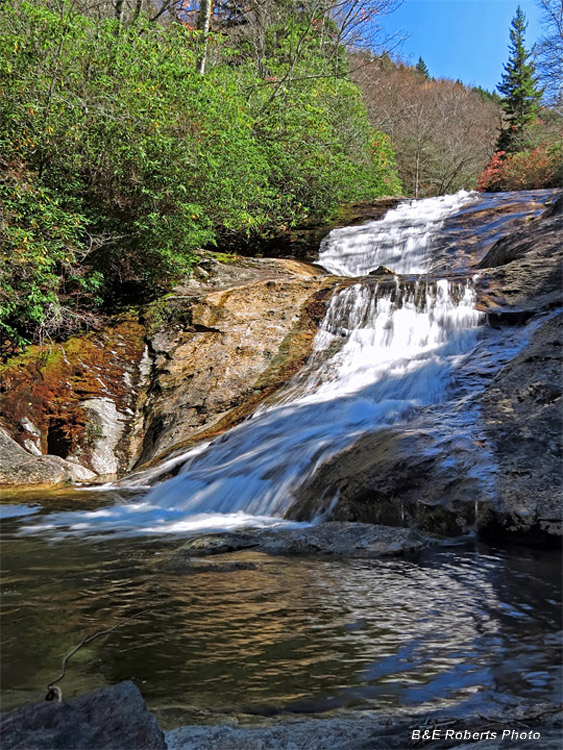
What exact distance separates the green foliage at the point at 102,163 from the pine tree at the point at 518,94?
23655 mm

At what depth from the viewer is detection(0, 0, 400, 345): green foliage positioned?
369 inches

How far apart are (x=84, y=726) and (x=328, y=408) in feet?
18.5

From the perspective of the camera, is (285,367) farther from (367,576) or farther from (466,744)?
(466,744)

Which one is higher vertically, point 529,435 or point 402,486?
point 529,435

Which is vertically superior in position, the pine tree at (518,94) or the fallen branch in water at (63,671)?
the pine tree at (518,94)

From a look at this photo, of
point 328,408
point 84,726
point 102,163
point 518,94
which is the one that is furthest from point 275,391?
point 518,94

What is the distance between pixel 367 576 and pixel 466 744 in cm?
191

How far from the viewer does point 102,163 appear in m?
10.3

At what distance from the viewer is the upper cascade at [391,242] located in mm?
13781

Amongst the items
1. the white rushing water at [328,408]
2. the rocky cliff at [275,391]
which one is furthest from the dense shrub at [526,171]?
the white rushing water at [328,408]

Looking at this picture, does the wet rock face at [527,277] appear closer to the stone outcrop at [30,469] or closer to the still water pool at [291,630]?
the still water pool at [291,630]

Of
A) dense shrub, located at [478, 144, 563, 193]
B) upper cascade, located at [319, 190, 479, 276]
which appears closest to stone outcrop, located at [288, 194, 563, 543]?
upper cascade, located at [319, 190, 479, 276]

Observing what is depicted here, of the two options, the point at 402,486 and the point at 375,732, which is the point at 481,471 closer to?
the point at 402,486

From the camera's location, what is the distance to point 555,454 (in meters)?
4.69
